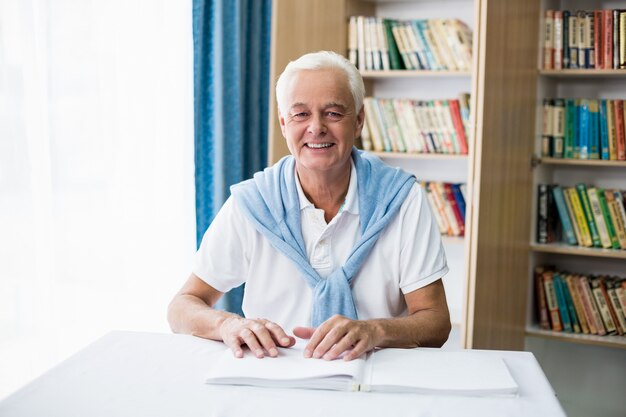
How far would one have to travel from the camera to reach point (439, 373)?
1.36 meters

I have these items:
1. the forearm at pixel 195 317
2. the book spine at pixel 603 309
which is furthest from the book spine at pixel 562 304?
the forearm at pixel 195 317

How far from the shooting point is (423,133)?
11.0 ft

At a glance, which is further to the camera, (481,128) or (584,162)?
(584,162)

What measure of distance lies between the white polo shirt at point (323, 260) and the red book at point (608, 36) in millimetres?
1701

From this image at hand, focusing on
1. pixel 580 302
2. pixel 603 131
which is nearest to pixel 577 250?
pixel 580 302

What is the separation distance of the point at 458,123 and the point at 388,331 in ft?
6.11

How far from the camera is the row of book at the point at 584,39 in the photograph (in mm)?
3180

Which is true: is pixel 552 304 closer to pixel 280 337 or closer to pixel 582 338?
pixel 582 338

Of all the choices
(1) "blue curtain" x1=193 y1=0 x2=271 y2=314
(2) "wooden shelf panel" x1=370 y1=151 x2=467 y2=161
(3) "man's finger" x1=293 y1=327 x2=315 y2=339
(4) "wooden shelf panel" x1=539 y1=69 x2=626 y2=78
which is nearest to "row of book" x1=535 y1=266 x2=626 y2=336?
(2) "wooden shelf panel" x1=370 y1=151 x2=467 y2=161

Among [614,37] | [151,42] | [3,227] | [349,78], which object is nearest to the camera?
[349,78]

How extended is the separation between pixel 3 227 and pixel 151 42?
893mm

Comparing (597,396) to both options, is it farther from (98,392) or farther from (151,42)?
(98,392)

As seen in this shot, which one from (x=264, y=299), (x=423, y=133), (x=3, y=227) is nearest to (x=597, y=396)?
(x=423, y=133)

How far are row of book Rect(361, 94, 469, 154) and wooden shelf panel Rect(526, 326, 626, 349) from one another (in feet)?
2.93
